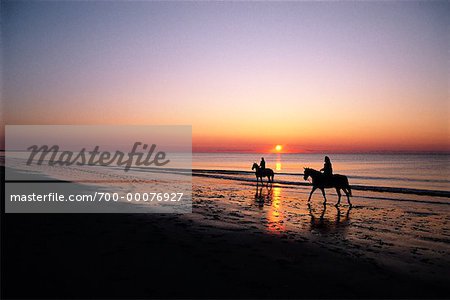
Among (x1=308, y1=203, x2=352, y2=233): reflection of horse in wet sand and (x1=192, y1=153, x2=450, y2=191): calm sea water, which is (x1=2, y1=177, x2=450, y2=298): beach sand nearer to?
(x1=308, y1=203, x2=352, y2=233): reflection of horse in wet sand

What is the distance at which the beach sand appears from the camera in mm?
5777

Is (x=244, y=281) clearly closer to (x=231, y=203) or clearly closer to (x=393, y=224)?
(x=393, y=224)

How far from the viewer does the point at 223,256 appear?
24.9 ft

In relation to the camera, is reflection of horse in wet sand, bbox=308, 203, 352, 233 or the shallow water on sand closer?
the shallow water on sand

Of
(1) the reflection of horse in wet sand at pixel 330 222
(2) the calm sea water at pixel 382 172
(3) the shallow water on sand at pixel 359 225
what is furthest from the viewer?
(2) the calm sea water at pixel 382 172

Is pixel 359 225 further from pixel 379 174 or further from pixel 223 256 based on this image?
Answer: pixel 379 174

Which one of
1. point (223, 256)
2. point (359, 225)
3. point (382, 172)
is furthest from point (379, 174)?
point (223, 256)

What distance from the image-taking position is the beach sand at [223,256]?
5.78 meters

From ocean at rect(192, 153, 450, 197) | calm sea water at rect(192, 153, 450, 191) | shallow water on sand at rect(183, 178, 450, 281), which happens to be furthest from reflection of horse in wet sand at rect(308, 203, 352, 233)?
calm sea water at rect(192, 153, 450, 191)

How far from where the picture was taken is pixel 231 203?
17.1 m

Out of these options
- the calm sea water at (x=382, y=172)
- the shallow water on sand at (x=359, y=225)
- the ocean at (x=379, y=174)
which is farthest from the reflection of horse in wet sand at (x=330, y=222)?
the calm sea water at (x=382, y=172)

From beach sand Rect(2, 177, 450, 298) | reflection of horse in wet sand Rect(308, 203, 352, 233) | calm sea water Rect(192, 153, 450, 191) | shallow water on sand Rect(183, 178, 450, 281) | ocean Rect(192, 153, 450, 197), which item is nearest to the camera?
beach sand Rect(2, 177, 450, 298)

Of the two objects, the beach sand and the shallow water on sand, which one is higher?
the beach sand

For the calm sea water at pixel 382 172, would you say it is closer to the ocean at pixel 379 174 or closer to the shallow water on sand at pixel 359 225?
the ocean at pixel 379 174
